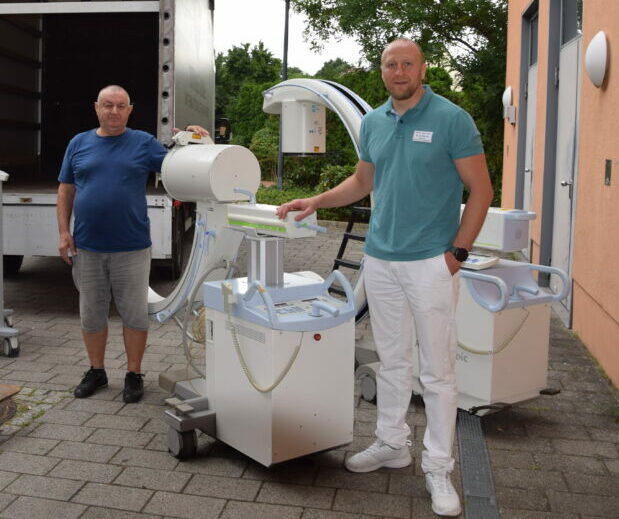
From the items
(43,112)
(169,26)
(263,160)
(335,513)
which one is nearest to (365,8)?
(263,160)

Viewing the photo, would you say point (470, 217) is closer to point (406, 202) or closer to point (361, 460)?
point (406, 202)

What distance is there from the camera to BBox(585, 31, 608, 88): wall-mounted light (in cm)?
565

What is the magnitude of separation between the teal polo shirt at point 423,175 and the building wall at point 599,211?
2236mm

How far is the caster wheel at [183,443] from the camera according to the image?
390 cm

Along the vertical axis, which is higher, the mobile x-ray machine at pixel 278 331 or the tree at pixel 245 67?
the tree at pixel 245 67

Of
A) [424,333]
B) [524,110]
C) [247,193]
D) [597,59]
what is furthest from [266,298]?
[524,110]

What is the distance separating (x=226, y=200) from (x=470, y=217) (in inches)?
61.3

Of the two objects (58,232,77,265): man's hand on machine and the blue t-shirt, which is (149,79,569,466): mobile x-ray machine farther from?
(58,232,77,265): man's hand on machine

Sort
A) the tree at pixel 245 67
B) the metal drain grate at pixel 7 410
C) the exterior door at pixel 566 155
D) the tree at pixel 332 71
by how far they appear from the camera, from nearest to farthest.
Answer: the metal drain grate at pixel 7 410 < the exterior door at pixel 566 155 < the tree at pixel 332 71 < the tree at pixel 245 67

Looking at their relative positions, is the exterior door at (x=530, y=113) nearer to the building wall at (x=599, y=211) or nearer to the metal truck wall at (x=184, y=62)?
the building wall at (x=599, y=211)

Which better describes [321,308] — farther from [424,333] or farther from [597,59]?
[597,59]

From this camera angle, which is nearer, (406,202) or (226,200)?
(406,202)

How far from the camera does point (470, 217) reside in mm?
3393

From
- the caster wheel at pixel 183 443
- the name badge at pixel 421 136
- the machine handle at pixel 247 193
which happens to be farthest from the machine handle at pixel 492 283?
the caster wheel at pixel 183 443
